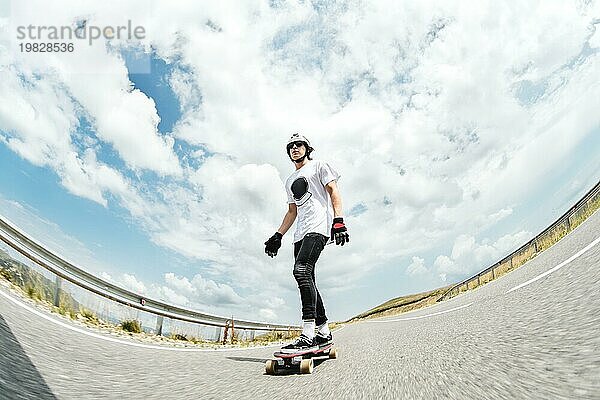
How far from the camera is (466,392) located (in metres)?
1.86

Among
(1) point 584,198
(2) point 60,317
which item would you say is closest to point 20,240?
(2) point 60,317

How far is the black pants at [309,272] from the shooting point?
4.03m

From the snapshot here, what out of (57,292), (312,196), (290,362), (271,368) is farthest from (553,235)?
(57,292)

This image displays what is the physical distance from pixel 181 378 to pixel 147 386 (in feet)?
1.42

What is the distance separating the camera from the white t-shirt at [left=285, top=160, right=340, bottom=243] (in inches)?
179

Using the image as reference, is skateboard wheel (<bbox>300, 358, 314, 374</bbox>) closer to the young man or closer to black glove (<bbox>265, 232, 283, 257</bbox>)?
the young man

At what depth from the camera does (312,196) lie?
4.67 meters

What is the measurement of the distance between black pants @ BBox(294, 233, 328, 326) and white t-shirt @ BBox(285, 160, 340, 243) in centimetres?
11

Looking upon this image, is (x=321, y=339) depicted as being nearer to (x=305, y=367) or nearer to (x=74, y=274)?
(x=305, y=367)

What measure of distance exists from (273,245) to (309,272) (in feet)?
3.36

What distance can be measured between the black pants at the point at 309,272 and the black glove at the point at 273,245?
1.81 ft

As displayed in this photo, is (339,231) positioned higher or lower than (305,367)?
higher

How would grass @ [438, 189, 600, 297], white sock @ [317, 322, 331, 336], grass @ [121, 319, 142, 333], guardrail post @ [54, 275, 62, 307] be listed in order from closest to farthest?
white sock @ [317, 322, 331, 336], guardrail post @ [54, 275, 62, 307], grass @ [121, 319, 142, 333], grass @ [438, 189, 600, 297]

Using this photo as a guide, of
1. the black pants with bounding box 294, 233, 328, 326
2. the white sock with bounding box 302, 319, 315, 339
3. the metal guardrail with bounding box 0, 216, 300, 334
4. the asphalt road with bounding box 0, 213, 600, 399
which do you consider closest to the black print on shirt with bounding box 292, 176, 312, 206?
the black pants with bounding box 294, 233, 328, 326
